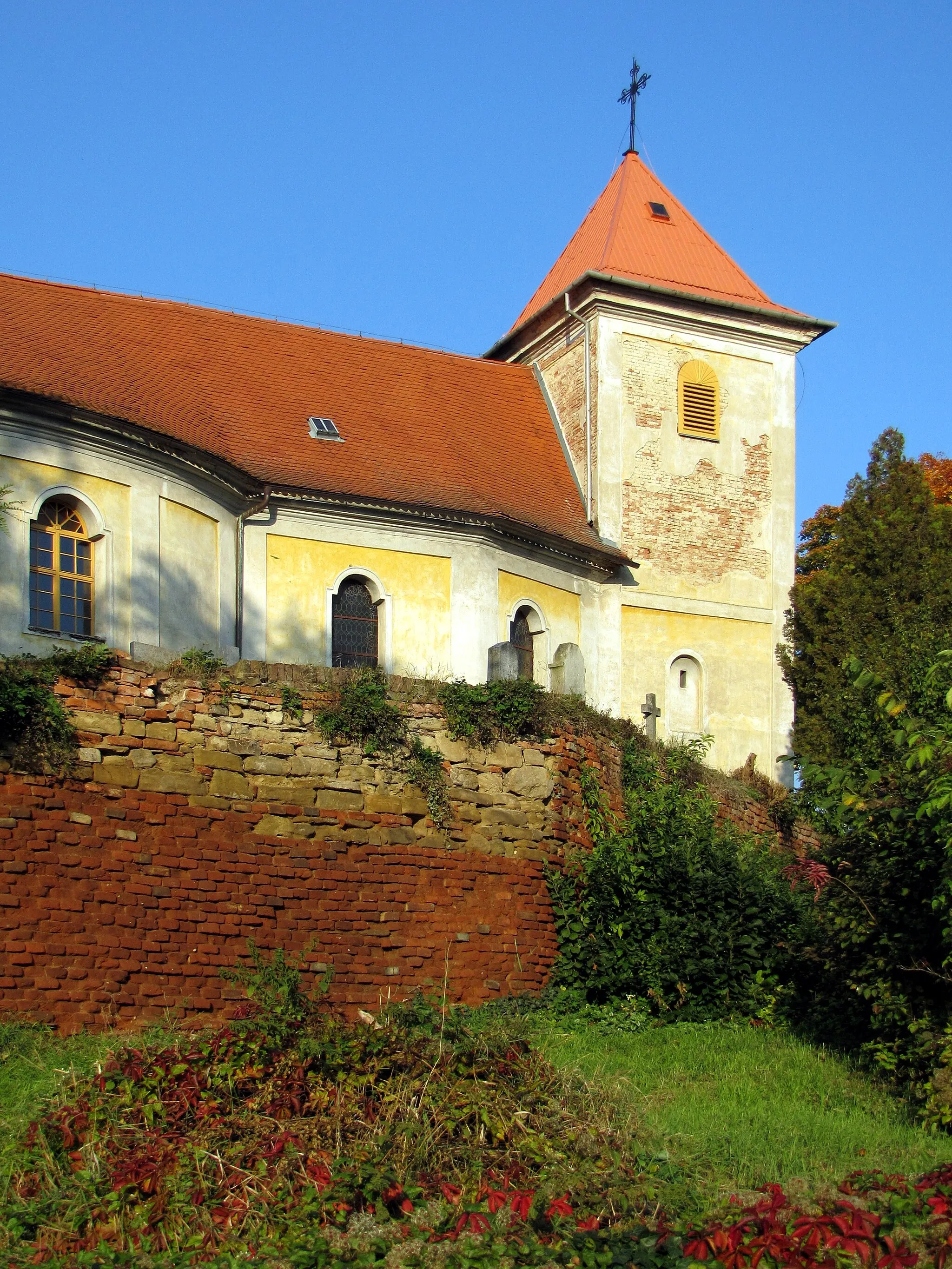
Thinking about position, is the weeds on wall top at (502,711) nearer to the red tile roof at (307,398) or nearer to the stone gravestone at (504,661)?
the stone gravestone at (504,661)

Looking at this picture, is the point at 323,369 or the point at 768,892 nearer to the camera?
the point at 768,892

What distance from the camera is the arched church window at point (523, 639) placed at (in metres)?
23.8

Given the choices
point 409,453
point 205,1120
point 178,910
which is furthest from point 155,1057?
point 409,453

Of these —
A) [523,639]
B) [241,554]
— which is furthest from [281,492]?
[523,639]

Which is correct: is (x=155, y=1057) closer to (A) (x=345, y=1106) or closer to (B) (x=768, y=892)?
(A) (x=345, y=1106)

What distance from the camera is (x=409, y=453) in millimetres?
24188

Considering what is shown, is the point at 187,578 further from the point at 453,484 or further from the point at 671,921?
the point at 671,921

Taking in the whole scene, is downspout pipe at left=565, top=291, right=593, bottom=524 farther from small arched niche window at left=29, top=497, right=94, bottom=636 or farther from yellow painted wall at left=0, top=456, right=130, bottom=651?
small arched niche window at left=29, top=497, right=94, bottom=636

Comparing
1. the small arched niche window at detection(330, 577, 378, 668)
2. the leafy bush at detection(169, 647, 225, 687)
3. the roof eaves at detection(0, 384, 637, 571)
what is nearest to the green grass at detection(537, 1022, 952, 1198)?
the leafy bush at detection(169, 647, 225, 687)

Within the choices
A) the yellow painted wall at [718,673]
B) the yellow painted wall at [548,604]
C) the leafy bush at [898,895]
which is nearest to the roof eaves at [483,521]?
the yellow painted wall at [548,604]

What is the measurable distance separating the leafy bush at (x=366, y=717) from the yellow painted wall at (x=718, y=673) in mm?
9767

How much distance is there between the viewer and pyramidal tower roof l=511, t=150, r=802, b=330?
1081 inches

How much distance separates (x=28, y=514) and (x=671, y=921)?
28.0 feet

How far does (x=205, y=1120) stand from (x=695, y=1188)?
3052 millimetres
